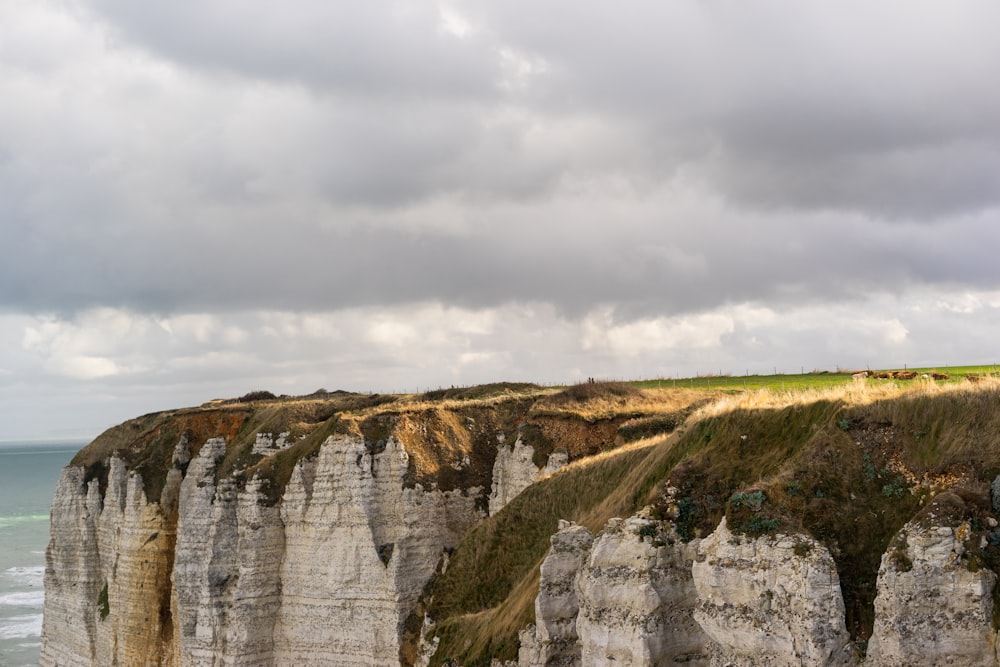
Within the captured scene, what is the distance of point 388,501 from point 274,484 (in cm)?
671

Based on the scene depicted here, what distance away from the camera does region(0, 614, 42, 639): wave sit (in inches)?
3580

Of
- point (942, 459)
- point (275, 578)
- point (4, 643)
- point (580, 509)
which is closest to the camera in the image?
point (942, 459)

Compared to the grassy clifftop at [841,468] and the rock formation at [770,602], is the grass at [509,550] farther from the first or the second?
the rock formation at [770,602]

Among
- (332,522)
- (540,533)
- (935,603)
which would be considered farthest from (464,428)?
(935,603)

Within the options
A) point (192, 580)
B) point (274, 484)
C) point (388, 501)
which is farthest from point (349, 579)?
point (192, 580)

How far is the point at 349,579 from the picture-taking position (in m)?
42.6

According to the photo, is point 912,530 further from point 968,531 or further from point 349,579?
point 349,579

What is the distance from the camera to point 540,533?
35.7 meters

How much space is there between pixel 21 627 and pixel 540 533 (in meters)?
80.9

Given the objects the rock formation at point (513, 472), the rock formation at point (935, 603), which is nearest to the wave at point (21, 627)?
the rock formation at point (513, 472)

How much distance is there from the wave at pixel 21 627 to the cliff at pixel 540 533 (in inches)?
1230

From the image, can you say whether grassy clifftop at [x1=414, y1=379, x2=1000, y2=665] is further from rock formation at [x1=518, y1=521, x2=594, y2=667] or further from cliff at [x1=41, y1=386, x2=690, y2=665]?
cliff at [x1=41, y1=386, x2=690, y2=665]

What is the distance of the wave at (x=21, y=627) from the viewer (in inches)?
3580

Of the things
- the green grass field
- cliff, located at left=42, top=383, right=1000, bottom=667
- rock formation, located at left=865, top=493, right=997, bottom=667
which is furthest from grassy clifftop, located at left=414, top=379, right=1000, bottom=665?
the green grass field
